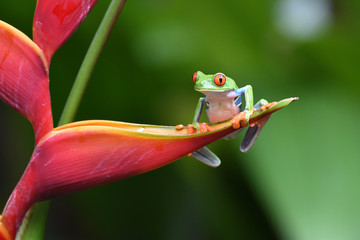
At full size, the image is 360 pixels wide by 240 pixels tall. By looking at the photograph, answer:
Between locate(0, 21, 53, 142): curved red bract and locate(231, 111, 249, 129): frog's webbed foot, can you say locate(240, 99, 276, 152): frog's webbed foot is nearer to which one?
locate(231, 111, 249, 129): frog's webbed foot

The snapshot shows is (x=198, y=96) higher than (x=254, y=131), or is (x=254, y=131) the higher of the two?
(x=254, y=131)

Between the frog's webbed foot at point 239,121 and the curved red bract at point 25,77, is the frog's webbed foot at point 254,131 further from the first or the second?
the curved red bract at point 25,77

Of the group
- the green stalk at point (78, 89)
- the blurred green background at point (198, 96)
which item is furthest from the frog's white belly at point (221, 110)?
the blurred green background at point (198, 96)

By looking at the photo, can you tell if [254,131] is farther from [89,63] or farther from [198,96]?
[198,96]

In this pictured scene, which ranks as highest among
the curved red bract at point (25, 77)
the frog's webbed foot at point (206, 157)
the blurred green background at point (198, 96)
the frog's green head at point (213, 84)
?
the frog's green head at point (213, 84)

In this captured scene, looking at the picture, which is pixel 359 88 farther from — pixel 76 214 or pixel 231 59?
pixel 76 214

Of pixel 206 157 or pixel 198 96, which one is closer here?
pixel 206 157

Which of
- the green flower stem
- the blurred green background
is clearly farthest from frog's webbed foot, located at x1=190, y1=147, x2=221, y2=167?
the blurred green background

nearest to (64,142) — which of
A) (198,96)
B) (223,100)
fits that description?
(223,100)
